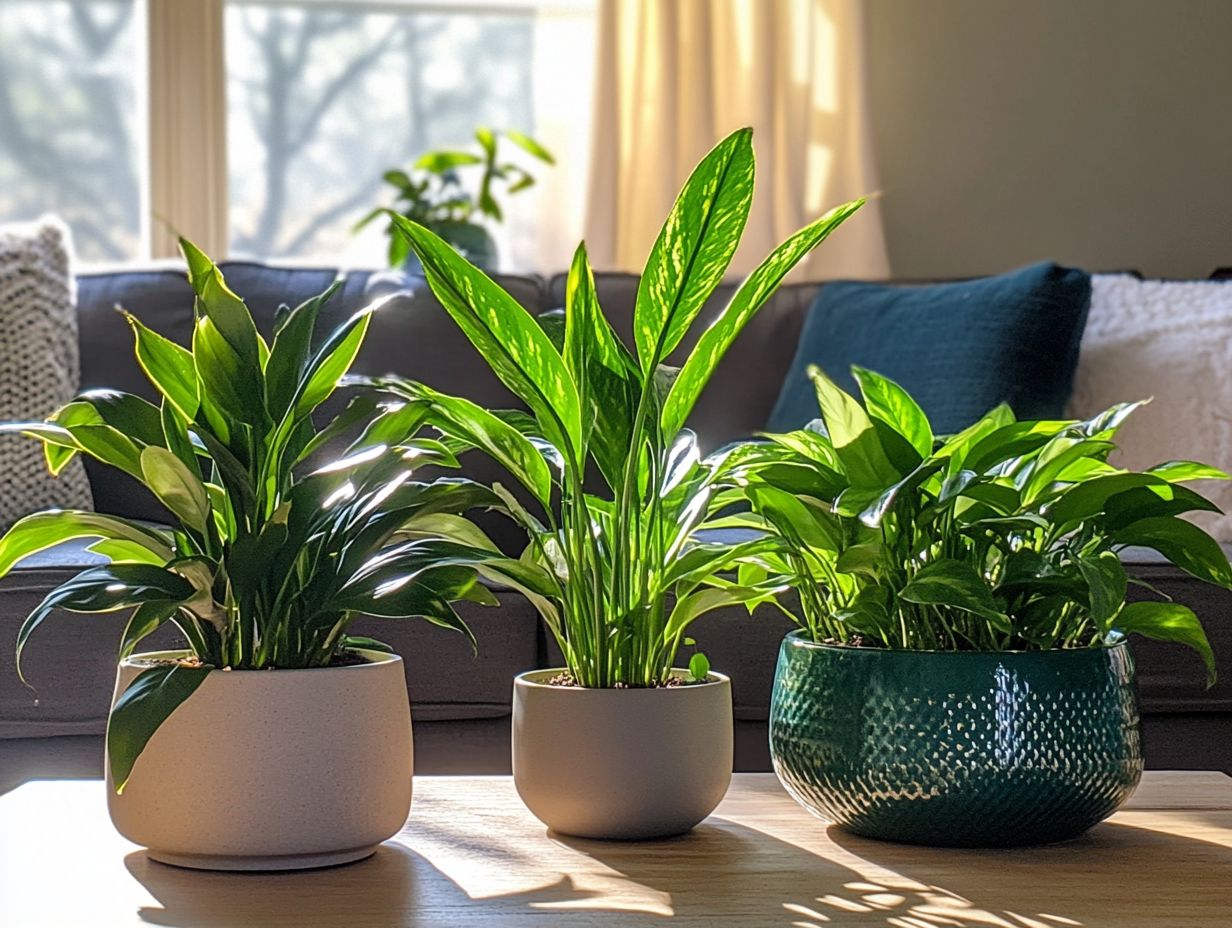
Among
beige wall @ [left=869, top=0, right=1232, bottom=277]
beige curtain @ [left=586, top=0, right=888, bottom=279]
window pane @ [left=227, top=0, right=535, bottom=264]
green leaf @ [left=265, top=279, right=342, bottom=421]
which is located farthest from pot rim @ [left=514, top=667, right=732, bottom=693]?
beige wall @ [left=869, top=0, right=1232, bottom=277]

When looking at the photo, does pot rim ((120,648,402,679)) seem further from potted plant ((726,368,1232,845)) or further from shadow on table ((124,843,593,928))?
potted plant ((726,368,1232,845))

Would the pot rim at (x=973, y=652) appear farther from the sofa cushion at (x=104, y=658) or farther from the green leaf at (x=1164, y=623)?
the sofa cushion at (x=104, y=658)

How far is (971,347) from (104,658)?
118 cm

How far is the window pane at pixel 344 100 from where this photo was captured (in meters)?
3.17

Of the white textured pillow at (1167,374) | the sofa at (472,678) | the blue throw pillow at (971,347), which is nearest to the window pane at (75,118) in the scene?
the sofa at (472,678)

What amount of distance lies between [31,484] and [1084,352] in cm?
149

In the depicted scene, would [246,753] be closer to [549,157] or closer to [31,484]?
[31,484]

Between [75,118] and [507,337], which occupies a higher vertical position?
[75,118]

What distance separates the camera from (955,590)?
2.43 ft

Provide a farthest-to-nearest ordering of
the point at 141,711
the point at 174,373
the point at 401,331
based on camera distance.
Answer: the point at 401,331 → the point at 174,373 → the point at 141,711

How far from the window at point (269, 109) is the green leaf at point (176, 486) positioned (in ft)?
7.80

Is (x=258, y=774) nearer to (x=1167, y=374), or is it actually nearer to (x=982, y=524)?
(x=982, y=524)

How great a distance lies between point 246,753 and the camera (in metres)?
0.74

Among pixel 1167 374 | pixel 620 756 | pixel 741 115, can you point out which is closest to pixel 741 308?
pixel 620 756
